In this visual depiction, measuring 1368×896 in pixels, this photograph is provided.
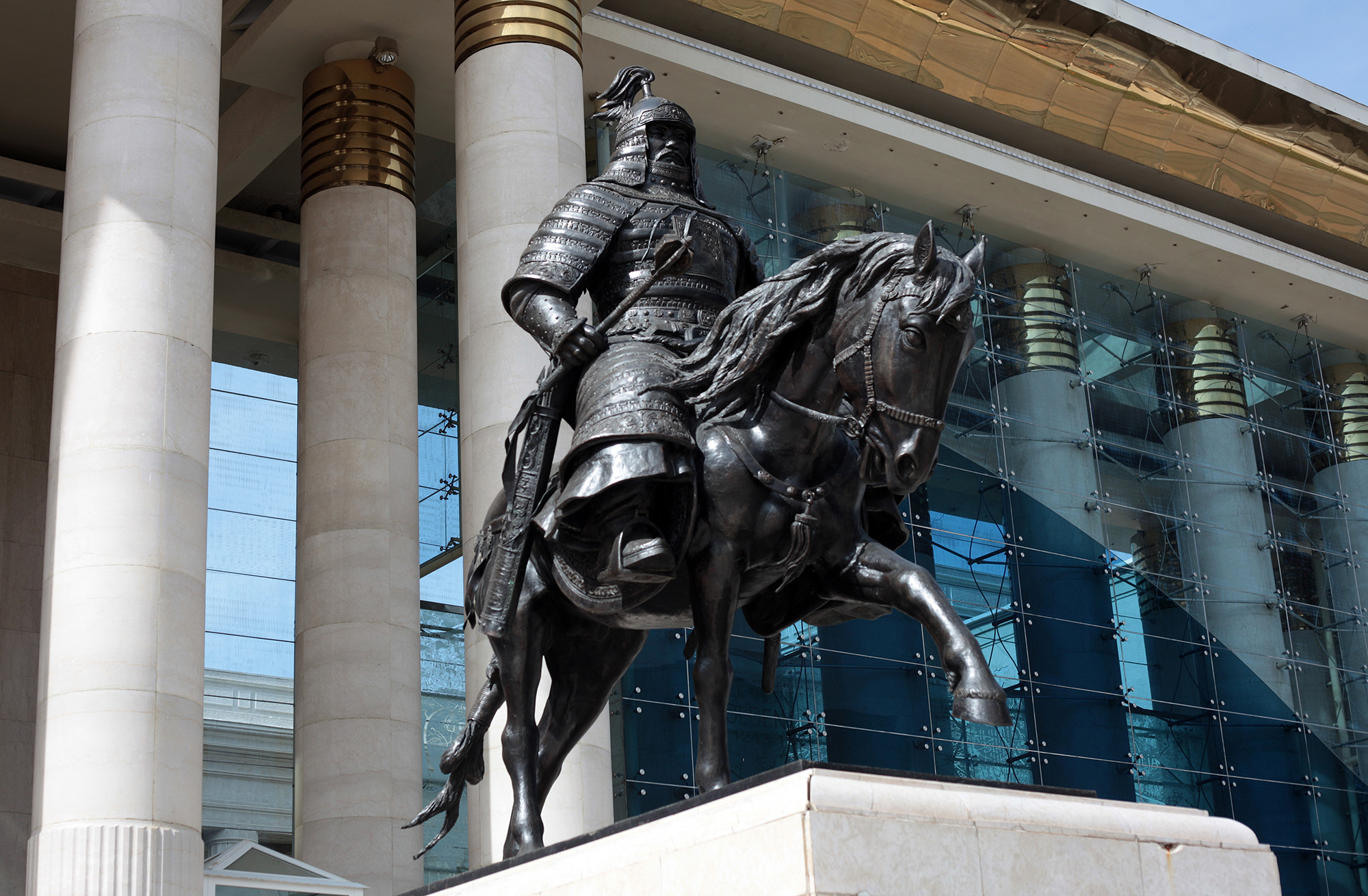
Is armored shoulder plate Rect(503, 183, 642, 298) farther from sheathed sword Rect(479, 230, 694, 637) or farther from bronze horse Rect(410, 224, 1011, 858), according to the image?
bronze horse Rect(410, 224, 1011, 858)

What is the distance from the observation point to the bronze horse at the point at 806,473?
3904 millimetres

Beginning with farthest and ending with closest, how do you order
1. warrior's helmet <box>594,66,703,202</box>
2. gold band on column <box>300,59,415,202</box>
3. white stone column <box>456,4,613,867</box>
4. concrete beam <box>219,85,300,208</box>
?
concrete beam <box>219,85,300,208</box>
gold band on column <box>300,59,415,202</box>
white stone column <box>456,4,613,867</box>
warrior's helmet <box>594,66,703,202</box>

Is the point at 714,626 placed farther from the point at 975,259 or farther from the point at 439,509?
the point at 439,509

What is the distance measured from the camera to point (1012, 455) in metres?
18.8

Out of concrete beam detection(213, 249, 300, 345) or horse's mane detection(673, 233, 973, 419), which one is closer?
horse's mane detection(673, 233, 973, 419)

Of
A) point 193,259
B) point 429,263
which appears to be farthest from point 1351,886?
point 193,259

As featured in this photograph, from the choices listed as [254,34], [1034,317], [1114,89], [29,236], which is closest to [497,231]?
[254,34]

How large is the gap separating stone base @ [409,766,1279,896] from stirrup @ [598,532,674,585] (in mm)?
628

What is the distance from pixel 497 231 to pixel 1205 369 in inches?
497

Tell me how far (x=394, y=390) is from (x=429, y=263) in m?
5.03

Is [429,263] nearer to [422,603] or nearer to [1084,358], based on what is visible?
[422,603]

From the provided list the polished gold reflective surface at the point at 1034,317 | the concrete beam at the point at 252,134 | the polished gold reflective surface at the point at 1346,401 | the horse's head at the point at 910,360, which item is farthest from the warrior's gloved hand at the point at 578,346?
the polished gold reflective surface at the point at 1346,401

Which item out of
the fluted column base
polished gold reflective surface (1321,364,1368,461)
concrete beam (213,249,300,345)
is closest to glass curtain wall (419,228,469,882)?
concrete beam (213,249,300,345)

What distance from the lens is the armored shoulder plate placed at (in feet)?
15.7
